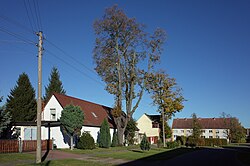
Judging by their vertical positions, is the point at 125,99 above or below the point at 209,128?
above

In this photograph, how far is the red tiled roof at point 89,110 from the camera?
35.1 metres

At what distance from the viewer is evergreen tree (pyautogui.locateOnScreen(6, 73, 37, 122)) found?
153ft

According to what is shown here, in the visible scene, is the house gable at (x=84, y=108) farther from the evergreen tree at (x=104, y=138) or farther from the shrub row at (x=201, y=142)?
the shrub row at (x=201, y=142)

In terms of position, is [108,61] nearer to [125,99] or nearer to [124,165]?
[125,99]

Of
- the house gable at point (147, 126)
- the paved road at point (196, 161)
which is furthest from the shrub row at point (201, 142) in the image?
the paved road at point (196, 161)

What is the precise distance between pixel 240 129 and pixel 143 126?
2781 centimetres

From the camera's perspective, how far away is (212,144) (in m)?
58.1

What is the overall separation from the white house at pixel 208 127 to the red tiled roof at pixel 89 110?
48.4 m

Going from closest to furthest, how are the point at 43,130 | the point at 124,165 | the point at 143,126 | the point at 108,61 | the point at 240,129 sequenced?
the point at 124,165 → the point at 43,130 → the point at 108,61 → the point at 143,126 → the point at 240,129

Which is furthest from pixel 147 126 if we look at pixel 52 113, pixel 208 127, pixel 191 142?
pixel 52 113

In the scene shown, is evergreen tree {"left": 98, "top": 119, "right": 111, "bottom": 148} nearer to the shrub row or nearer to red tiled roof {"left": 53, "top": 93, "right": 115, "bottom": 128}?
red tiled roof {"left": 53, "top": 93, "right": 115, "bottom": 128}

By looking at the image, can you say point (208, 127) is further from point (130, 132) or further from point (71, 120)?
point (71, 120)

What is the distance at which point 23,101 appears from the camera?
47.8 meters

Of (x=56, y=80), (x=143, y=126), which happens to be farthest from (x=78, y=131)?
(x=143, y=126)
